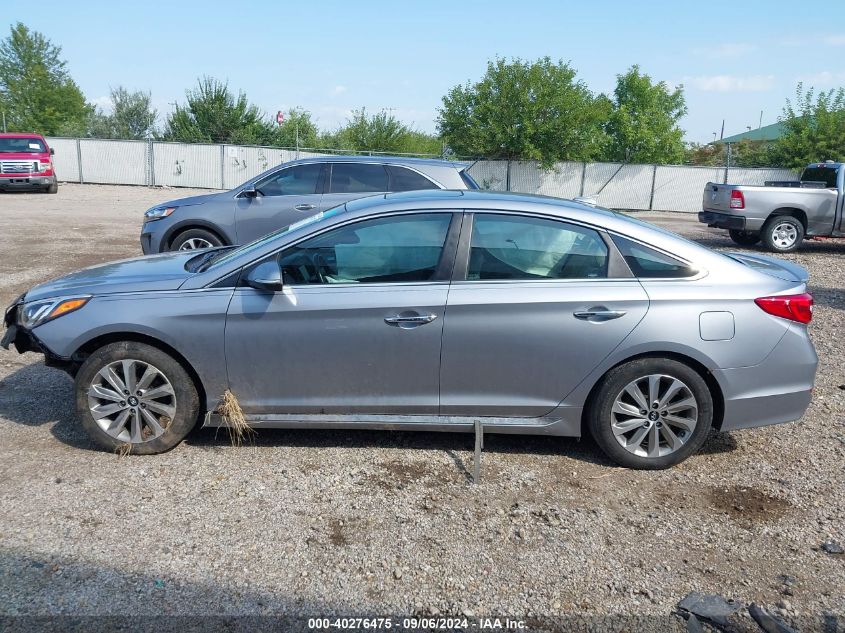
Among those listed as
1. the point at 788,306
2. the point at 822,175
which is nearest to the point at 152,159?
the point at 822,175

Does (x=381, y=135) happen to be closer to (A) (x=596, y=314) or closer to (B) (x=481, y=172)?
(B) (x=481, y=172)

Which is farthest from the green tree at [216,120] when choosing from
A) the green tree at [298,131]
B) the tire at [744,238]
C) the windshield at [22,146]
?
the tire at [744,238]

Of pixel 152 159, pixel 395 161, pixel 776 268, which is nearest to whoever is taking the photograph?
pixel 776 268

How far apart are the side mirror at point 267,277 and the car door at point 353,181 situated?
5183mm

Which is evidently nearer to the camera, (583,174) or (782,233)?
(782,233)

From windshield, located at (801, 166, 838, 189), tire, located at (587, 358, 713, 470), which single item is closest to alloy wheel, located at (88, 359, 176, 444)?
tire, located at (587, 358, 713, 470)

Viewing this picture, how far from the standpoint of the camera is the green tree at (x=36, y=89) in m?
57.2

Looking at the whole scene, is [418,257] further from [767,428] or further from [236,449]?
[767,428]

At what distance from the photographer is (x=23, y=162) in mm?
23188

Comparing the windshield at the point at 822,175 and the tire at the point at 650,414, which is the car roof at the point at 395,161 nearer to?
the tire at the point at 650,414

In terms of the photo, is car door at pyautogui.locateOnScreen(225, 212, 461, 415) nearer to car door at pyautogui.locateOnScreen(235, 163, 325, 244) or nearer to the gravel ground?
the gravel ground

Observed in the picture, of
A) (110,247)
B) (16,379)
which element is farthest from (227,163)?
(16,379)

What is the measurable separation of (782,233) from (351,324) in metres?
13.1

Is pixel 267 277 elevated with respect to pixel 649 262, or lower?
lower
